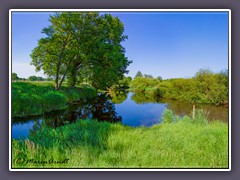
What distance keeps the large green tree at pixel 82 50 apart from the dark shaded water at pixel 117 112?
81cm

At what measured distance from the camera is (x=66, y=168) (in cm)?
337

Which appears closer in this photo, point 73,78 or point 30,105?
point 73,78

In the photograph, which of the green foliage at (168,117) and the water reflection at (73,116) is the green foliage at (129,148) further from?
the green foliage at (168,117)

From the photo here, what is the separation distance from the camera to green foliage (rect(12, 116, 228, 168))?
345 centimetres

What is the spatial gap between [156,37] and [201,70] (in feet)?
3.73

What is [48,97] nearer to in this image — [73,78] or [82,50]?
A: [73,78]

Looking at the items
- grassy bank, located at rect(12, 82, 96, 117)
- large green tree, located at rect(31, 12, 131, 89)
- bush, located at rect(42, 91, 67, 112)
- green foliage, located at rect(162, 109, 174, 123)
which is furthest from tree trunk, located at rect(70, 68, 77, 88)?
green foliage, located at rect(162, 109, 174, 123)

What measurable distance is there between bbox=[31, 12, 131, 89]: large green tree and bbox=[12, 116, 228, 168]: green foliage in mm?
1408

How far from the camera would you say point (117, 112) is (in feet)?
22.7

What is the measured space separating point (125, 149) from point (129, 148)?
71 mm

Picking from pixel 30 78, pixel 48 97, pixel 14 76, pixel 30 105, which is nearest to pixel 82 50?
pixel 30 78

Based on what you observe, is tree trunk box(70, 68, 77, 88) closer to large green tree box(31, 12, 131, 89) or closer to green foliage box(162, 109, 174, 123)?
large green tree box(31, 12, 131, 89)

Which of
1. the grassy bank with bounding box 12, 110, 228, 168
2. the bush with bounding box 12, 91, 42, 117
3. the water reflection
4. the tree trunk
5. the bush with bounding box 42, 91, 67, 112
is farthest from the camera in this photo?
the bush with bounding box 42, 91, 67, 112

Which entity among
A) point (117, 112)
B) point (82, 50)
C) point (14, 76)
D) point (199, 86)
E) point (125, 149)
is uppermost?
point (82, 50)
